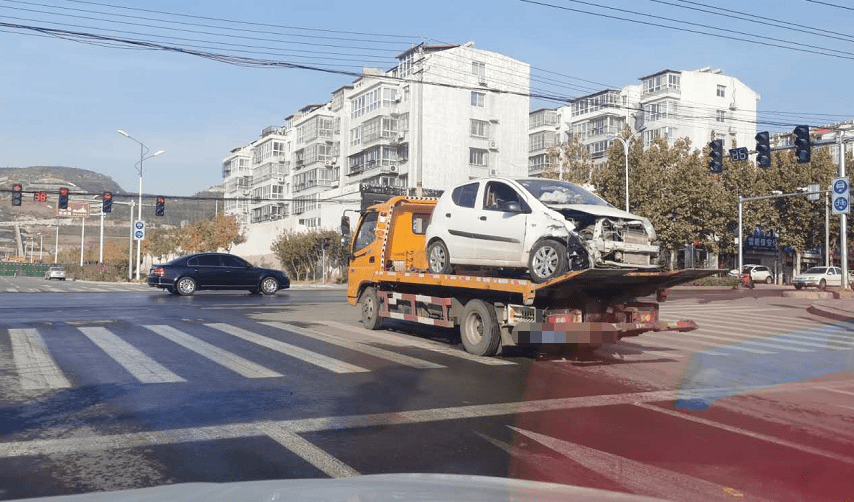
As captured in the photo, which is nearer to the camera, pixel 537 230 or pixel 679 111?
pixel 537 230

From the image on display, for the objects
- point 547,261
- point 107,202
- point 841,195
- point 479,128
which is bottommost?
point 547,261

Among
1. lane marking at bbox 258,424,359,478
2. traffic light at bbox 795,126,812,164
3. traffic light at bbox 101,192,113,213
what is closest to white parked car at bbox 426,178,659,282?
lane marking at bbox 258,424,359,478

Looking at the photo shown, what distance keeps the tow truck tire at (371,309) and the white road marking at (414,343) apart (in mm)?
162

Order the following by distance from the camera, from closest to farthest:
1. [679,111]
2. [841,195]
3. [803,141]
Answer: [803,141] < [841,195] < [679,111]

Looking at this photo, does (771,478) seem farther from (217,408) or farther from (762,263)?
(762,263)

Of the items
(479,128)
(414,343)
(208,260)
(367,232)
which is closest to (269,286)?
(208,260)

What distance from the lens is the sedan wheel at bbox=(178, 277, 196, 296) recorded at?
27.3m

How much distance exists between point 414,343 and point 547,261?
10.8ft

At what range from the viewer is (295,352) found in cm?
1094

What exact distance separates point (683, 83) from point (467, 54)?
988 inches

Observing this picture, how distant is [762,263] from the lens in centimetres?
7525

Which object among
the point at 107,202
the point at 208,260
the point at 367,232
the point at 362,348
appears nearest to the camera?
the point at 362,348

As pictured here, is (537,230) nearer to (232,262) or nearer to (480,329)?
(480,329)

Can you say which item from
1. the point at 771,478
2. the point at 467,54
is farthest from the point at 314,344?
the point at 467,54
